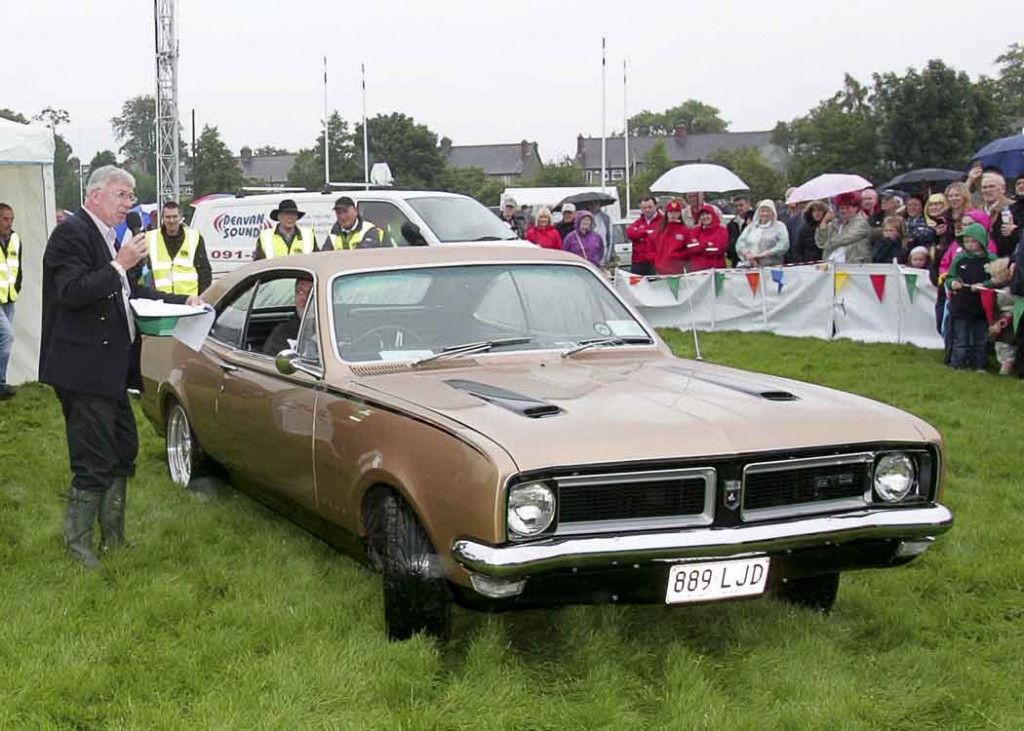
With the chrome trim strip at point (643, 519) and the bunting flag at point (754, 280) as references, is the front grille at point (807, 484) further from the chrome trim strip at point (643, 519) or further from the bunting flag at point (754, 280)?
the bunting flag at point (754, 280)

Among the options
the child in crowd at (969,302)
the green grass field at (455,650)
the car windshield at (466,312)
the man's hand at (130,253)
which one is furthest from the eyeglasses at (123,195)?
the child in crowd at (969,302)

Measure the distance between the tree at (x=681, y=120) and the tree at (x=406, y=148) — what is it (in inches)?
2256

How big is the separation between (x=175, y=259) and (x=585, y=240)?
6527 mm

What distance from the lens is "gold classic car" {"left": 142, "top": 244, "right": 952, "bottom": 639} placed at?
3.86 meters

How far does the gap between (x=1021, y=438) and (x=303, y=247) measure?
20.2 ft

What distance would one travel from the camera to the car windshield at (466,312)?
17.0 ft

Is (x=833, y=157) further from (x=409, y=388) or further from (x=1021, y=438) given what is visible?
(x=409, y=388)

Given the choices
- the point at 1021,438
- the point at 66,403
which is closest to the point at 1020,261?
the point at 1021,438

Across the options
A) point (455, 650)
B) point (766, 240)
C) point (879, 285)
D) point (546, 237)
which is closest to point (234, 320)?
point (455, 650)

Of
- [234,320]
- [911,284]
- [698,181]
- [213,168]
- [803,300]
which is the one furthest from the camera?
[213,168]

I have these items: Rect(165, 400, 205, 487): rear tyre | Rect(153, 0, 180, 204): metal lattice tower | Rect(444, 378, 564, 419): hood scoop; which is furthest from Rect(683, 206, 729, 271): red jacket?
Rect(153, 0, 180, 204): metal lattice tower

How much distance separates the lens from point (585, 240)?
52.7ft

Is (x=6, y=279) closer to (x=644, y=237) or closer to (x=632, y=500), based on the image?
(x=632, y=500)

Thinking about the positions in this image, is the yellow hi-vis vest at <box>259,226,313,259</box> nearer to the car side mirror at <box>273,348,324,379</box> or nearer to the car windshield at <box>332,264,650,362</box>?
the car windshield at <box>332,264,650,362</box>
